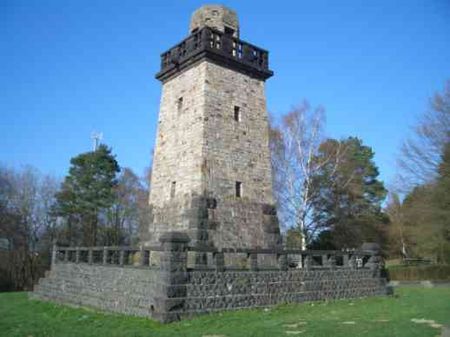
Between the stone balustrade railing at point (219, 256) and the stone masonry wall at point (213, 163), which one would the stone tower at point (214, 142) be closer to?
the stone masonry wall at point (213, 163)

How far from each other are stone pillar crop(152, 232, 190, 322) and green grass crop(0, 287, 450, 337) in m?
0.33

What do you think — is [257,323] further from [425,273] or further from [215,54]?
[425,273]

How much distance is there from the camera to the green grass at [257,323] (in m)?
7.75

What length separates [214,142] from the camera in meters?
14.6

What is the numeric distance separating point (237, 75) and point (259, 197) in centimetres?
487

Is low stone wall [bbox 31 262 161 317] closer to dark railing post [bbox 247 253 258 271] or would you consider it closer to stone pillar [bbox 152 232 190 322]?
stone pillar [bbox 152 232 190 322]

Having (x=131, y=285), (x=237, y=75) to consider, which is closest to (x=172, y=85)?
(x=237, y=75)

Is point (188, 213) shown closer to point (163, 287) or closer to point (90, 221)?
point (163, 287)

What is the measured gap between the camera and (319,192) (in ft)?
87.3

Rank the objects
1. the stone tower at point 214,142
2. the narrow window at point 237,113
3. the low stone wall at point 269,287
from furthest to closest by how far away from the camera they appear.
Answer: the narrow window at point 237,113
the stone tower at point 214,142
the low stone wall at point 269,287

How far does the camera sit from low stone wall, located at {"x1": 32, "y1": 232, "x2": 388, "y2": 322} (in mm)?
9852

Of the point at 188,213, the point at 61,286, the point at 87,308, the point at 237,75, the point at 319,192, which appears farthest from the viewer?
the point at 319,192

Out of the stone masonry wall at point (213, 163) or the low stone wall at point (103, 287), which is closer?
the low stone wall at point (103, 287)

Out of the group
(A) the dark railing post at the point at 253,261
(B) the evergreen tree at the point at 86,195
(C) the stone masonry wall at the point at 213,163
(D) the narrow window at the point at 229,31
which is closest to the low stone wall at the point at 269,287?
(A) the dark railing post at the point at 253,261
